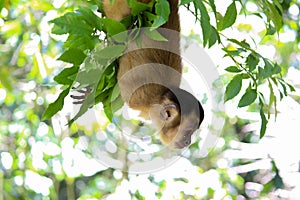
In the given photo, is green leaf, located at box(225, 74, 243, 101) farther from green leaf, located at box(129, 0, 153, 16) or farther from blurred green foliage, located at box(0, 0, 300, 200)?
blurred green foliage, located at box(0, 0, 300, 200)

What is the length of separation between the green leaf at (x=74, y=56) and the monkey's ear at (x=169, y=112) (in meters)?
0.34

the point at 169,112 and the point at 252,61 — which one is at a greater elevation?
the point at 252,61

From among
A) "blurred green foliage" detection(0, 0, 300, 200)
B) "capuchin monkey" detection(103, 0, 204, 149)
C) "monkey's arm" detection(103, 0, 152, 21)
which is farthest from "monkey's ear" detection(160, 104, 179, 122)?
→ "blurred green foliage" detection(0, 0, 300, 200)

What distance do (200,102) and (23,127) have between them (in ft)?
4.57

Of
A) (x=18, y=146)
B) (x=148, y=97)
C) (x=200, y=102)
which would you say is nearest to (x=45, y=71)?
(x=18, y=146)

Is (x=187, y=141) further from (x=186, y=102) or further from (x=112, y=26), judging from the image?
(x=112, y=26)

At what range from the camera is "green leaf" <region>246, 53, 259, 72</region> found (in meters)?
0.86

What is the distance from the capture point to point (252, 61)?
34.2 inches

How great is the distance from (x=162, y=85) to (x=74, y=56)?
390mm

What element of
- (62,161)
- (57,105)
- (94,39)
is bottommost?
(62,161)

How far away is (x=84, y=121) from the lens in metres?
1.01

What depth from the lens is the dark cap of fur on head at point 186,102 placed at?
1001mm

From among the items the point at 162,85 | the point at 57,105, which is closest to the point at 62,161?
the point at 162,85

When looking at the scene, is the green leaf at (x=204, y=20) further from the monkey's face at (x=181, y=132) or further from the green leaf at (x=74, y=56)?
the monkey's face at (x=181, y=132)
